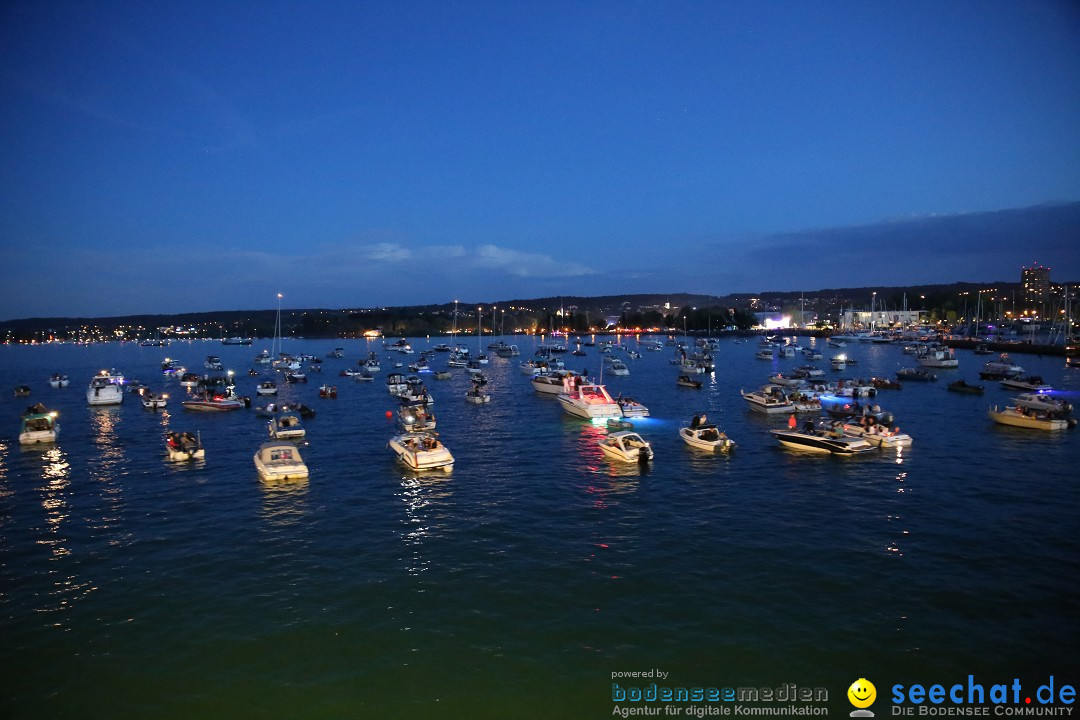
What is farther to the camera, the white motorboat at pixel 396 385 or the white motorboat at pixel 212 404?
the white motorboat at pixel 396 385

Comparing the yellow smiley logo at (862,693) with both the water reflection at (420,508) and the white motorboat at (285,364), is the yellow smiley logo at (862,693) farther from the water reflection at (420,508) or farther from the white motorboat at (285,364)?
the white motorboat at (285,364)

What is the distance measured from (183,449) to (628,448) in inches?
1118

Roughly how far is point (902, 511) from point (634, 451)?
554 inches

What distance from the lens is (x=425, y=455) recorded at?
117 feet

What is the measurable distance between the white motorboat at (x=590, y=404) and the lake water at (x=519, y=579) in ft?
41.8

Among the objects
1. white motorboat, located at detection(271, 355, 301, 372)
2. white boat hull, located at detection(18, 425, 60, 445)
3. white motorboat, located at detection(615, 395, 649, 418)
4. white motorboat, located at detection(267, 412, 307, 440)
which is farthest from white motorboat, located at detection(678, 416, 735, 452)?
white motorboat, located at detection(271, 355, 301, 372)

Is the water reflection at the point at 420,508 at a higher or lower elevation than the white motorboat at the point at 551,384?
lower

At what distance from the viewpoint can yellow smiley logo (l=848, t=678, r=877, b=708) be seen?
14.1 metres

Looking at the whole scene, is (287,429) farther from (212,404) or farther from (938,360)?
(938,360)

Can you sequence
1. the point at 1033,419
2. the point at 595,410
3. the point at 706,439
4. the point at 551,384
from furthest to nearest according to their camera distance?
the point at 551,384 < the point at 595,410 < the point at 1033,419 < the point at 706,439

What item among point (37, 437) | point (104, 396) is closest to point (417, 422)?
point (37, 437)

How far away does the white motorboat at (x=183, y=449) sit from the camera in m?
39.5

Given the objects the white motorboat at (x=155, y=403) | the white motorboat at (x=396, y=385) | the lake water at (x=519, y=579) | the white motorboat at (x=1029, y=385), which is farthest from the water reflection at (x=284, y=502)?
the white motorboat at (x=1029, y=385)

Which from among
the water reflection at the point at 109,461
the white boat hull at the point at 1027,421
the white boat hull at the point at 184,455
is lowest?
the water reflection at the point at 109,461
